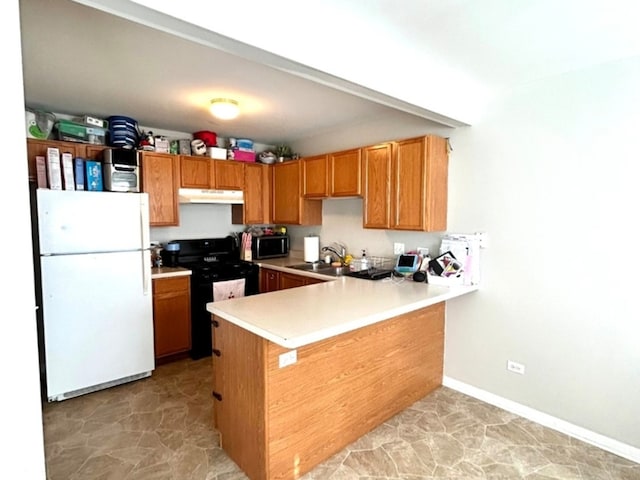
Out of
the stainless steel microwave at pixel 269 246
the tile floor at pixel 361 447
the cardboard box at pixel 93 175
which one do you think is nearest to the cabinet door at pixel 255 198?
the stainless steel microwave at pixel 269 246

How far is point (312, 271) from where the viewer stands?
3586 millimetres

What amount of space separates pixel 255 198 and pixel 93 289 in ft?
6.99

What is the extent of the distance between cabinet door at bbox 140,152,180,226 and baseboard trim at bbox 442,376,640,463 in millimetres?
3232

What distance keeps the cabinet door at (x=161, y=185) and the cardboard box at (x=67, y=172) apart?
70 cm

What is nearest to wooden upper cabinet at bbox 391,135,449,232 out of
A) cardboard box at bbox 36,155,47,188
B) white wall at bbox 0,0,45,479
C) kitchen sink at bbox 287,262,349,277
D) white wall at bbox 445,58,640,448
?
white wall at bbox 445,58,640,448

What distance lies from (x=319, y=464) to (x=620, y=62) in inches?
121

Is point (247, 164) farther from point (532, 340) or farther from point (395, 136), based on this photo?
point (532, 340)

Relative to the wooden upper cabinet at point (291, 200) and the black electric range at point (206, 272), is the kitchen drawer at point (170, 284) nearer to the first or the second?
the black electric range at point (206, 272)

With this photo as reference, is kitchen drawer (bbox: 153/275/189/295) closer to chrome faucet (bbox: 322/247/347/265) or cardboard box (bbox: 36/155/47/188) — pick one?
cardboard box (bbox: 36/155/47/188)

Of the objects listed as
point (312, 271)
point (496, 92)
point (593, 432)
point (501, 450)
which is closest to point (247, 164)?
point (312, 271)

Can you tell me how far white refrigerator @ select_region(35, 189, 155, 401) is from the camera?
2.74 meters

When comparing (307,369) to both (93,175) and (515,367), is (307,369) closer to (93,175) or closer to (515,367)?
(515,367)

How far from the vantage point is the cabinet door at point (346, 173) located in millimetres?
3418

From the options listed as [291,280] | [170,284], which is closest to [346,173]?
[291,280]
